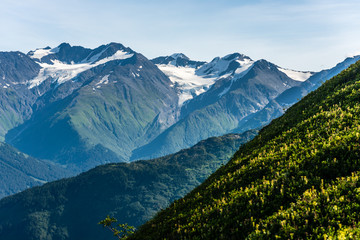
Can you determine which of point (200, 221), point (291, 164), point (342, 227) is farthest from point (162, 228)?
point (342, 227)

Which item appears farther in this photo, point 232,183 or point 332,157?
point 232,183

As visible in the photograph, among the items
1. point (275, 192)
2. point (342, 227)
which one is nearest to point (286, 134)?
point (275, 192)

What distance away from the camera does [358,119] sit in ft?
59.0

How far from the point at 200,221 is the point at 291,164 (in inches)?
214

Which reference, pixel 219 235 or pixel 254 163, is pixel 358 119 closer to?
pixel 254 163

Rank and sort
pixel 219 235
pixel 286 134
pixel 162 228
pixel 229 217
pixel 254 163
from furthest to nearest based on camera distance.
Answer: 1. pixel 286 134
2. pixel 254 163
3. pixel 162 228
4. pixel 229 217
5. pixel 219 235

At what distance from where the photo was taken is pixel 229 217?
548 inches

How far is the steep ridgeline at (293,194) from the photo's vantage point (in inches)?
440

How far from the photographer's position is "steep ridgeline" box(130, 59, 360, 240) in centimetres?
1119

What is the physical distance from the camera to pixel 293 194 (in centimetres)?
1329

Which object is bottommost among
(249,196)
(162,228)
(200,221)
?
(162,228)

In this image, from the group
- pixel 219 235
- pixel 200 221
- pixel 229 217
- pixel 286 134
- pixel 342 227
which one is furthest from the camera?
pixel 286 134

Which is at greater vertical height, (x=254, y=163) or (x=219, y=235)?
(x=254, y=163)

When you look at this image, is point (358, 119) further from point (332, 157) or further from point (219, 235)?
point (219, 235)
